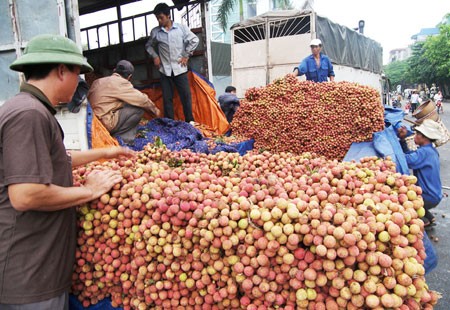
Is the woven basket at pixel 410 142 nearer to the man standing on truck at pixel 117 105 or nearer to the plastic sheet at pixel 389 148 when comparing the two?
the plastic sheet at pixel 389 148

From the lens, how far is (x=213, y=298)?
160 cm

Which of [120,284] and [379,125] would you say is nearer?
[120,284]

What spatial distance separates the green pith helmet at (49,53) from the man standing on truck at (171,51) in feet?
13.0

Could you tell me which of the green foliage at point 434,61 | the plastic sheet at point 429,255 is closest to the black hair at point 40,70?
the plastic sheet at point 429,255

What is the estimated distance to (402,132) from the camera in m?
4.81

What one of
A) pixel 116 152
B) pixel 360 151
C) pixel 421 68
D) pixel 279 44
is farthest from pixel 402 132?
pixel 421 68

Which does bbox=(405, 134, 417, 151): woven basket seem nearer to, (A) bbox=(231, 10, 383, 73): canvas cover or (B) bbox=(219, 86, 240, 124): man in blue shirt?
(B) bbox=(219, 86, 240, 124): man in blue shirt

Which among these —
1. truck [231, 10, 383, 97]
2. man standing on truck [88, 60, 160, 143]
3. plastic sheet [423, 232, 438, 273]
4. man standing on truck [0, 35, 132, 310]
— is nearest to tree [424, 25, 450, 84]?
truck [231, 10, 383, 97]

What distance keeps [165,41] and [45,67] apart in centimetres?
413

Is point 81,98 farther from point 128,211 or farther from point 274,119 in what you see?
point 128,211

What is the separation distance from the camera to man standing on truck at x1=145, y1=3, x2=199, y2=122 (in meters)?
5.50

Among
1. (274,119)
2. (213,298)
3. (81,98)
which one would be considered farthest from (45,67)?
(274,119)

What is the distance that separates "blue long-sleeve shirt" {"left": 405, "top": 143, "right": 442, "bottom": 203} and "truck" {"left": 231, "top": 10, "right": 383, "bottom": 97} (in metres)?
7.95

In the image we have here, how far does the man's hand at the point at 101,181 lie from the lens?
180 centimetres
